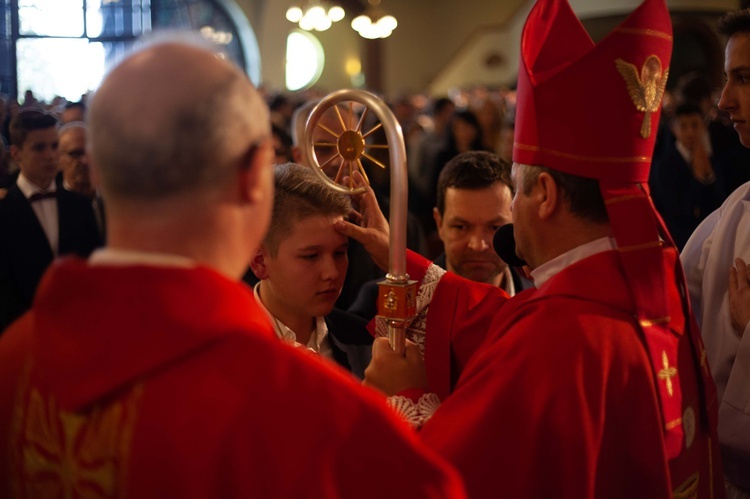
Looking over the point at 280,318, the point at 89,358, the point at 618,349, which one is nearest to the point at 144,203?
the point at 89,358

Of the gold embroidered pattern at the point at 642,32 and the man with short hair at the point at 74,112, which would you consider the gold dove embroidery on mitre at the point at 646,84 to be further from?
the man with short hair at the point at 74,112

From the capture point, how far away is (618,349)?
172 cm

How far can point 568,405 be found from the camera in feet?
5.40

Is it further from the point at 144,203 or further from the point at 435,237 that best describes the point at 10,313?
the point at 144,203

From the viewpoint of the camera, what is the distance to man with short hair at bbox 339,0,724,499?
166 centimetres

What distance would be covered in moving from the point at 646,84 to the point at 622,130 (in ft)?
0.40

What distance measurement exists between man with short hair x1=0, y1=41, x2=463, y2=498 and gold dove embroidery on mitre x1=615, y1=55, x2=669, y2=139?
96 cm

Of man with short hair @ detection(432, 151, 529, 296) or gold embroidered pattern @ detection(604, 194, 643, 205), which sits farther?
man with short hair @ detection(432, 151, 529, 296)

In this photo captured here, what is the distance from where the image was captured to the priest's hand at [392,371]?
1.89 meters

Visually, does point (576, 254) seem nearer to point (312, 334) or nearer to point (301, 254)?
point (301, 254)

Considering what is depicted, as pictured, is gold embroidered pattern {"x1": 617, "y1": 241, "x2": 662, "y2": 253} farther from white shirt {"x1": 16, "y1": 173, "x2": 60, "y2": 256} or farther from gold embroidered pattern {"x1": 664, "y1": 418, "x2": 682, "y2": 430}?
white shirt {"x1": 16, "y1": 173, "x2": 60, "y2": 256}

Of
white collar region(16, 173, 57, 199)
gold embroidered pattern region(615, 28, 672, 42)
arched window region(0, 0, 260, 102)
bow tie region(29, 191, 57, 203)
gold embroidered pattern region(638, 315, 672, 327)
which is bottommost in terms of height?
bow tie region(29, 191, 57, 203)

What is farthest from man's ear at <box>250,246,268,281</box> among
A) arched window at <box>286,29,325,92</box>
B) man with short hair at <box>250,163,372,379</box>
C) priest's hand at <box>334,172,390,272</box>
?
arched window at <box>286,29,325,92</box>

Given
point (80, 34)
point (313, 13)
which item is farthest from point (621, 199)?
point (313, 13)
